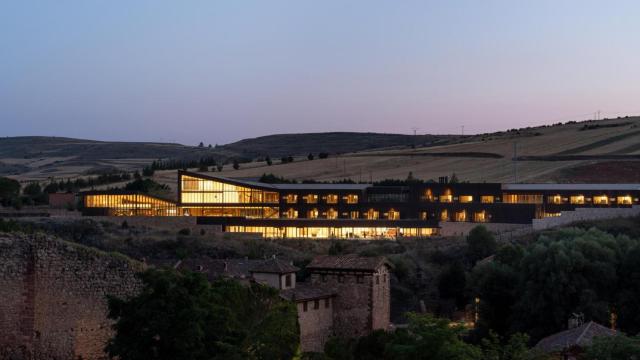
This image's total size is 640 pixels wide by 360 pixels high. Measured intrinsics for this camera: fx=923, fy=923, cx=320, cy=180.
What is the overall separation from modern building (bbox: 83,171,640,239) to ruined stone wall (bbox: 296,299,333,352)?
1469 inches

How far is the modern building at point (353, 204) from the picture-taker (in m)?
73.0

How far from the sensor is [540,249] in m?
42.4

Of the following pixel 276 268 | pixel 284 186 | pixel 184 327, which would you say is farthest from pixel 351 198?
pixel 184 327

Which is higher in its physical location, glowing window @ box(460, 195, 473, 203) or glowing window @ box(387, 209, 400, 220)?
glowing window @ box(460, 195, 473, 203)

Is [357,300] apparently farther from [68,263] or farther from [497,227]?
[497,227]

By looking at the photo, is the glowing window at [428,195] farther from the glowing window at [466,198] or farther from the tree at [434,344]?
the tree at [434,344]

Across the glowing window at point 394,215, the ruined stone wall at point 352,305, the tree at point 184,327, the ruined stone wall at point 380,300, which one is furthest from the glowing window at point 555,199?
the tree at point 184,327

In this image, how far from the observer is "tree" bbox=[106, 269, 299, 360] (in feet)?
67.0

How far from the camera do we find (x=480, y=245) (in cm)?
5781

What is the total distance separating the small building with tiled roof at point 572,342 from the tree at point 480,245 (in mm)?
27196

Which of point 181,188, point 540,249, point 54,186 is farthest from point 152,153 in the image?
point 540,249

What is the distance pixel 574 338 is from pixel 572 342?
2.03ft

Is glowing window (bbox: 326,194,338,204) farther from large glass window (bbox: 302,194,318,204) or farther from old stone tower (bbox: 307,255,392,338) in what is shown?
old stone tower (bbox: 307,255,392,338)

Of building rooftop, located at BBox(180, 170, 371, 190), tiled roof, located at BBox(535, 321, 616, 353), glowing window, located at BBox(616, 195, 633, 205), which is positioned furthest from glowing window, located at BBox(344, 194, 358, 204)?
tiled roof, located at BBox(535, 321, 616, 353)
